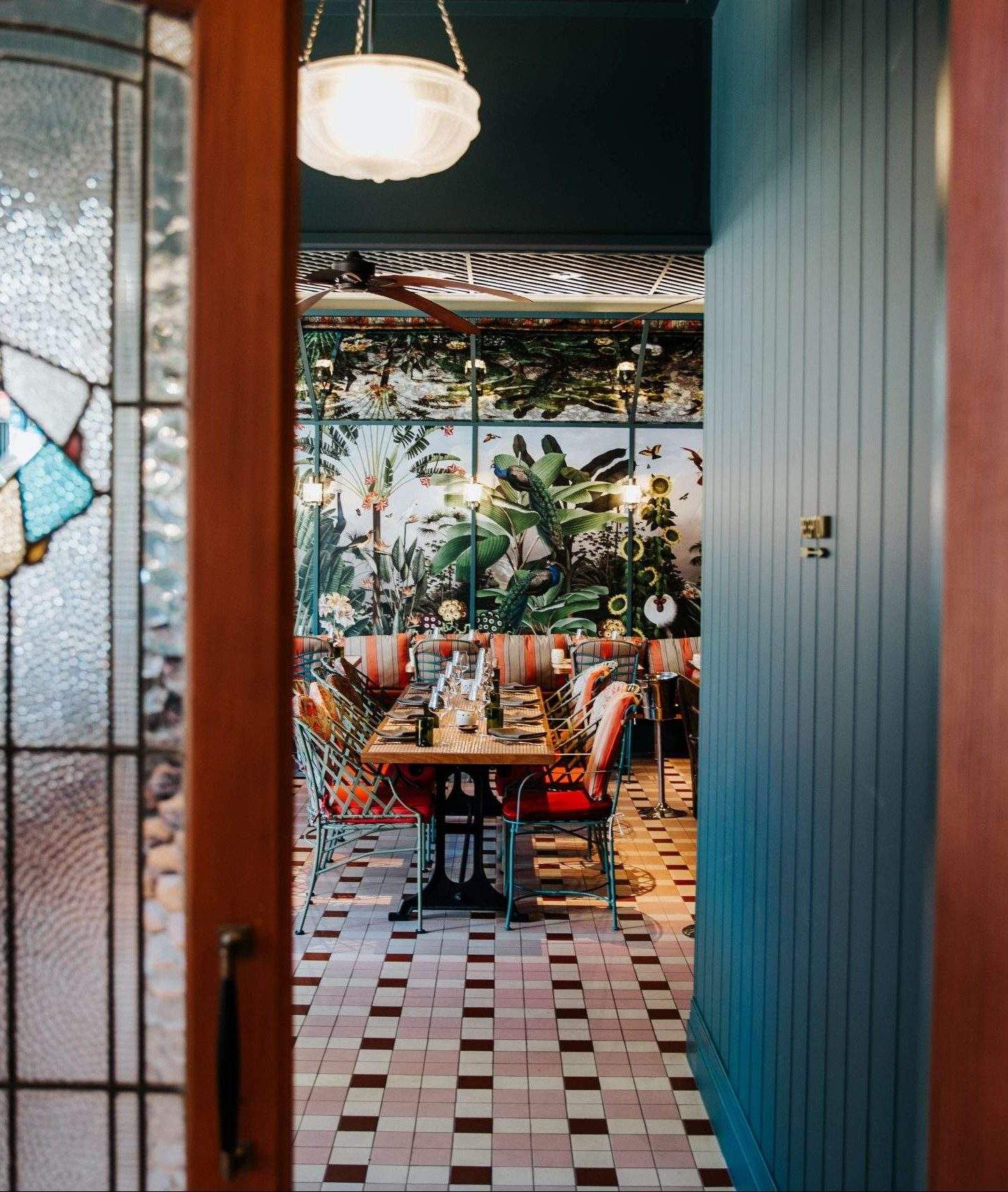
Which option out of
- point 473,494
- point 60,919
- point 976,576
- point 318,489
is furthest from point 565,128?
point 318,489

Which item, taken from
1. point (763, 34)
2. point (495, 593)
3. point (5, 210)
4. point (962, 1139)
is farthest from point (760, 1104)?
point (495, 593)

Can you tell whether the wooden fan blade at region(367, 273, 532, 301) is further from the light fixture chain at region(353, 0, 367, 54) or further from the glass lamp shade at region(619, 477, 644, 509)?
the glass lamp shade at region(619, 477, 644, 509)

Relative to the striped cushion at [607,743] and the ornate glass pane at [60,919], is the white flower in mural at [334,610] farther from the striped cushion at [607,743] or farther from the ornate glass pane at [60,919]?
the ornate glass pane at [60,919]

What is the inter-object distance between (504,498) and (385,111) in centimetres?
703

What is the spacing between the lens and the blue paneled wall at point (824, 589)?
1.77 meters

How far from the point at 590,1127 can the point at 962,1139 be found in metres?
2.00

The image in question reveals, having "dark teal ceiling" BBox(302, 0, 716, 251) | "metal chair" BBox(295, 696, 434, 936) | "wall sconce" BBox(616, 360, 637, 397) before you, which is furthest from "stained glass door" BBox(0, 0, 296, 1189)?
"wall sconce" BBox(616, 360, 637, 397)

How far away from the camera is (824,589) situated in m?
2.25

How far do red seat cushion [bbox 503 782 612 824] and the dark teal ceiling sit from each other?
269 cm

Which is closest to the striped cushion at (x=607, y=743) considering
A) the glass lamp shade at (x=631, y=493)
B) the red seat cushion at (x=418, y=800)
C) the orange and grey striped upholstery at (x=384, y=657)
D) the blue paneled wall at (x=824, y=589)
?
the red seat cushion at (x=418, y=800)

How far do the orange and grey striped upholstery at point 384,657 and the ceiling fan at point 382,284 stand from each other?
161 inches

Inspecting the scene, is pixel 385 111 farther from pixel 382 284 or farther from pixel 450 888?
pixel 450 888

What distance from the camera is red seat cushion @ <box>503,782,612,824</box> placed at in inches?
197

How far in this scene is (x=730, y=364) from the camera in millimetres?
3240
